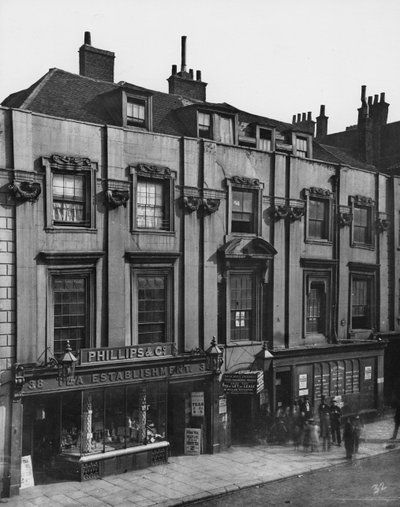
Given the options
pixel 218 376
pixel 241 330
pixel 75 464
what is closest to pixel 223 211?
pixel 241 330

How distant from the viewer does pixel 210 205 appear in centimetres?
2102

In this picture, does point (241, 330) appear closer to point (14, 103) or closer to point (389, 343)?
point (389, 343)

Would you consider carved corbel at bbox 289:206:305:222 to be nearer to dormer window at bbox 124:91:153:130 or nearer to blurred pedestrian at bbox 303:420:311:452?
dormer window at bbox 124:91:153:130

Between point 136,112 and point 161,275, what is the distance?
19.9 ft

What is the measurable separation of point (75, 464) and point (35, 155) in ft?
31.8

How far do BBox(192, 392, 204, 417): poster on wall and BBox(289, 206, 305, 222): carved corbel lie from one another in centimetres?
836

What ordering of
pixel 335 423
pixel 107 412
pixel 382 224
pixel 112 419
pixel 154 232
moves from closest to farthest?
pixel 107 412
pixel 112 419
pixel 154 232
pixel 335 423
pixel 382 224

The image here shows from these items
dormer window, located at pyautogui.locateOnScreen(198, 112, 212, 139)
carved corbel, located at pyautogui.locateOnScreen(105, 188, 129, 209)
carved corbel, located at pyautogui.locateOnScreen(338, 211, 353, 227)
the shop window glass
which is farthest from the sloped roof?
the shop window glass

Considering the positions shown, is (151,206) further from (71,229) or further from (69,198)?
(71,229)

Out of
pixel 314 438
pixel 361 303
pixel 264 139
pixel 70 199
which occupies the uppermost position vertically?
pixel 264 139

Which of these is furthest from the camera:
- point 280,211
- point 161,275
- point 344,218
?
point 344,218

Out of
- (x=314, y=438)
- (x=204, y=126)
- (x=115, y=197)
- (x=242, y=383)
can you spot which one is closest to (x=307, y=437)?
(x=314, y=438)

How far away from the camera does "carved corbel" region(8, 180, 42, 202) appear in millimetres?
16594

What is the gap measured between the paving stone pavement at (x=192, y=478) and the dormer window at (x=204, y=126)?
12253 millimetres
